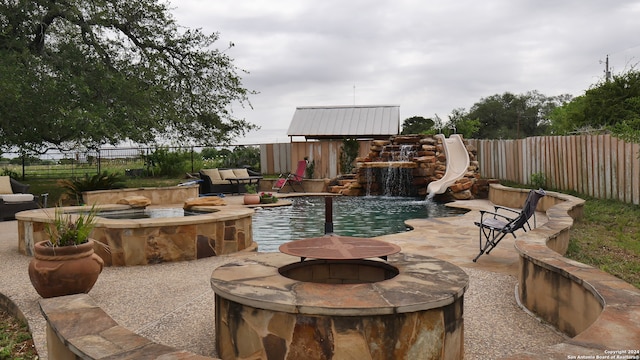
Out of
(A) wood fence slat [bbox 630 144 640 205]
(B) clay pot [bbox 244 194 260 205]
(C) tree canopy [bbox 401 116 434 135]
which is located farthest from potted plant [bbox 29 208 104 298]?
(C) tree canopy [bbox 401 116 434 135]

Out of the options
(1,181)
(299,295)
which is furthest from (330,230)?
(1,181)

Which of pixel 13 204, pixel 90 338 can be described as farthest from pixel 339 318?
pixel 13 204

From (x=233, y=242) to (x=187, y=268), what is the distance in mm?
922

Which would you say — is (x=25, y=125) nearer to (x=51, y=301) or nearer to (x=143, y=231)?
(x=143, y=231)

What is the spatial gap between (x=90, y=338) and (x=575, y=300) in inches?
122

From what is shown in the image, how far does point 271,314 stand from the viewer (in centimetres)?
278

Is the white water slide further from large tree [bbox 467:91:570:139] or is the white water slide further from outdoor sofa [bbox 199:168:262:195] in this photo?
large tree [bbox 467:91:570:139]

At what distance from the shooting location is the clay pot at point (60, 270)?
3.88 meters

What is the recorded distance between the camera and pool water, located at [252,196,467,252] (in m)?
8.20

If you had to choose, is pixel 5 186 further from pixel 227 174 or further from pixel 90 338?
pixel 90 338

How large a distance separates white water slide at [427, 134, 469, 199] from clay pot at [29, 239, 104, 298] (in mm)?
11472

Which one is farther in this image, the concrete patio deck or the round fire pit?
the concrete patio deck

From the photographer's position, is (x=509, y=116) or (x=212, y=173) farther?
(x=509, y=116)

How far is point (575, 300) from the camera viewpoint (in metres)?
3.43
